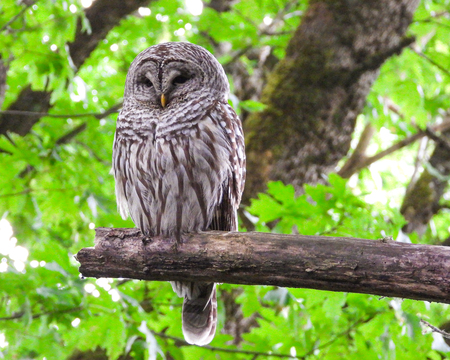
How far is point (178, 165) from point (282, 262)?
47.0 inches

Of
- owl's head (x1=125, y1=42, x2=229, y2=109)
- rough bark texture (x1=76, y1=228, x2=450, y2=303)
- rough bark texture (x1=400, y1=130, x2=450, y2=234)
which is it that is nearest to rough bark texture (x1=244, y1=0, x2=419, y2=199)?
owl's head (x1=125, y1=42, x2=229, y2=109)

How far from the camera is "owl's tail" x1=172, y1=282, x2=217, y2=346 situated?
377cm

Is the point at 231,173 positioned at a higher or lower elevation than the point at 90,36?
lower

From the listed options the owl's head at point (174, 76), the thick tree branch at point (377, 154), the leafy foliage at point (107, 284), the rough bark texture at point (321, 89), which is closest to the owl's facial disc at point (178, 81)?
the owl's head at point (174, 76)

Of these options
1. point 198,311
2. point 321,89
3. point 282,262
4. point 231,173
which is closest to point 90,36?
point 321,89

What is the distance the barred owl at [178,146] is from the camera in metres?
3.34

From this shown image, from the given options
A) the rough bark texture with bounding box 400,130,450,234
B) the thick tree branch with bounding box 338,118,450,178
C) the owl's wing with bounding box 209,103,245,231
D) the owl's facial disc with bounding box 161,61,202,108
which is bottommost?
the rough bark texture with bounding box 400,130,450,234

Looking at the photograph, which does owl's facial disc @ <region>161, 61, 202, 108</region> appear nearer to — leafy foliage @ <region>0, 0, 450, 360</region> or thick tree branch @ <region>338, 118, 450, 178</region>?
leafy foliage @ <region>0, 0, 450, 360</region>

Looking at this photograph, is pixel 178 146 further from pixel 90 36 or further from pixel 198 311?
pixel 90 36

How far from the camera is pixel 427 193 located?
23.6 ft

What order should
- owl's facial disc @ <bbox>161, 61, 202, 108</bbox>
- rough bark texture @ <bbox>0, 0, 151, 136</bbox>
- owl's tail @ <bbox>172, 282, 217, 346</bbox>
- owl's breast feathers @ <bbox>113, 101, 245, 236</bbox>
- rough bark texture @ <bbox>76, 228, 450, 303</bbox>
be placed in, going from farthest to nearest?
rough bark texture @ <bbox>0, 0, 151, 136</bbox>
owl's tail @ <bbox>172, 282, 217, 346</bbox>
owl's facial disc @ <bbox>161, 61, 202, 108</bbox>
owl's breast feathers @ <bbox>113, 101, 245, 236</bbox>
rough bark texture @ <bbox>76, 228, 450, 303</bbox>

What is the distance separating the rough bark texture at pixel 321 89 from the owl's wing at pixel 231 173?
1.33m

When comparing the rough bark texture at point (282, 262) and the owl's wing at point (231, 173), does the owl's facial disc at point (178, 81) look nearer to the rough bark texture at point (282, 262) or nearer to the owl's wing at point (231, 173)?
the owl's wing at point (231, 173)

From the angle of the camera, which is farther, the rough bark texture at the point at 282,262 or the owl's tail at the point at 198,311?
the owl's tail at the point at 198,311
